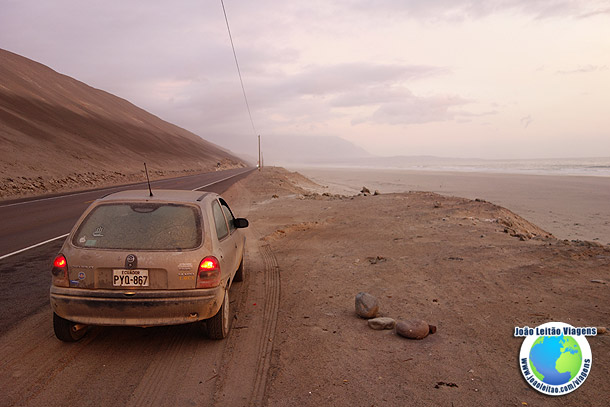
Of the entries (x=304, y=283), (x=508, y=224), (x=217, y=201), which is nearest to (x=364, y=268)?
(x=304, y=283)

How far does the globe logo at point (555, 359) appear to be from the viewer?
342 cm

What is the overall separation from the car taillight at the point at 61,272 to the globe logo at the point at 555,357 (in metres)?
4.24

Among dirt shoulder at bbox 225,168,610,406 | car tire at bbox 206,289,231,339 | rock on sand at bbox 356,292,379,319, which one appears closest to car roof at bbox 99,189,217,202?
car tire at bbox 206,289,231,339

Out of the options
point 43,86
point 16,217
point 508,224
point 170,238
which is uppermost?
point 43,86

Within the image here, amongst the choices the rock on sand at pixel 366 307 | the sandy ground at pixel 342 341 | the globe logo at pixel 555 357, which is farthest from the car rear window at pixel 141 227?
the globe logo at pixel 555 357

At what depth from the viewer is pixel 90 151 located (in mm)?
52000

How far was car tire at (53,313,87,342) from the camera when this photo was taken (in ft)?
13.1

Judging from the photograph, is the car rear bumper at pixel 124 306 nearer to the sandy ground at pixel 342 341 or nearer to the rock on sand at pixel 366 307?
the sandy ground at pixel 342 341

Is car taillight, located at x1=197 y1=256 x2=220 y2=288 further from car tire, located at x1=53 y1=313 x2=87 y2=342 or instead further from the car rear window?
car tire, located at x1=53 y1=313 x2=87 y2=342

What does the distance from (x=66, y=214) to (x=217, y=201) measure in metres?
11.2

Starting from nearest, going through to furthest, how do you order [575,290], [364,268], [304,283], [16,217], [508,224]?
[575,290] → [304,283] → [364,268] → [508,224] → [16,217]

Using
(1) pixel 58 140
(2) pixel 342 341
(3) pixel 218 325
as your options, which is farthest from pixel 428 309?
(1) pixel 58 140

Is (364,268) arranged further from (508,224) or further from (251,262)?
(508,224)

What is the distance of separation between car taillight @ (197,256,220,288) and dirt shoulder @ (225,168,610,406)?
0.82 meters
